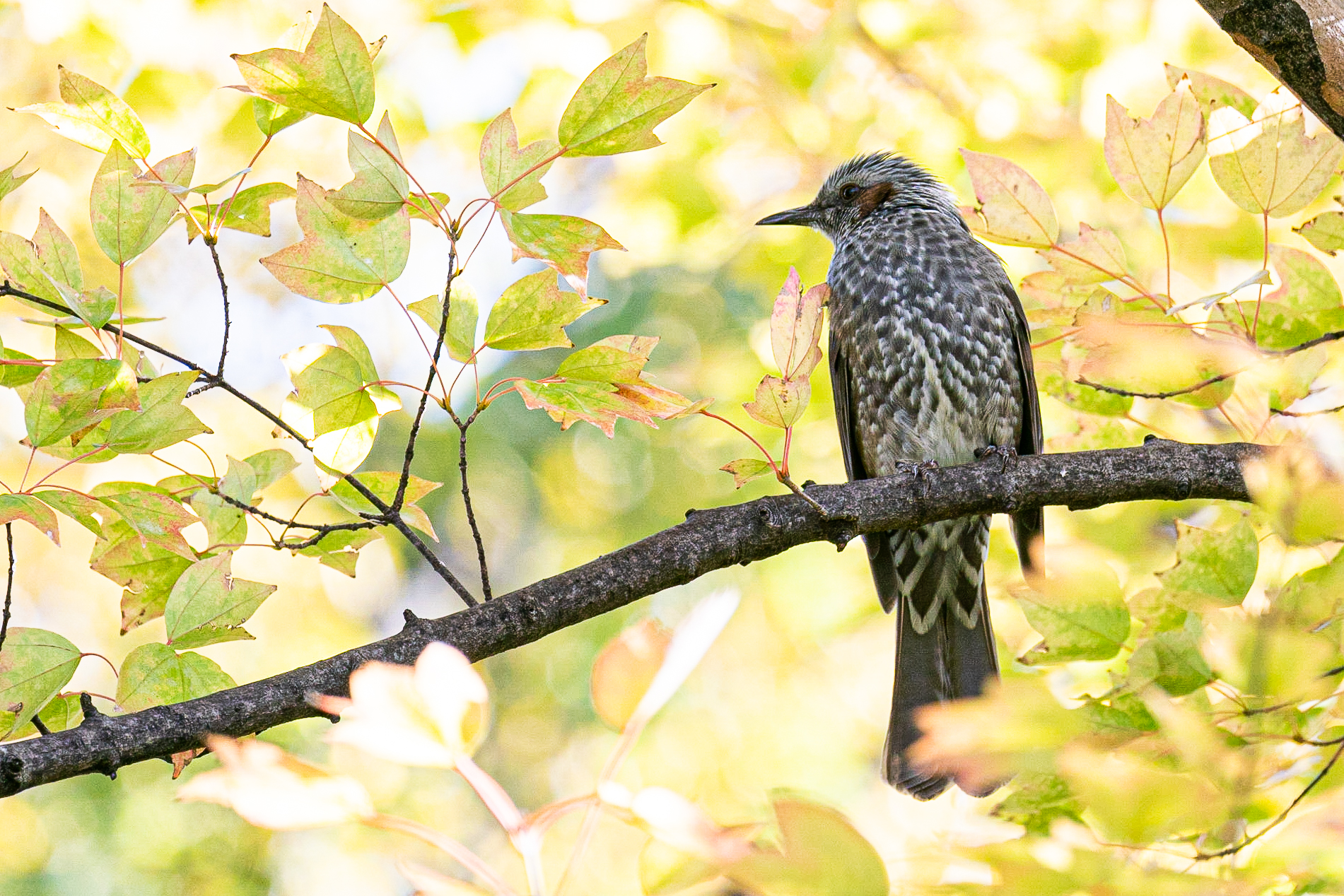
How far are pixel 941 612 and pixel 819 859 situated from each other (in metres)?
3.05

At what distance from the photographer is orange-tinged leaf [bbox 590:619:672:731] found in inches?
31.6

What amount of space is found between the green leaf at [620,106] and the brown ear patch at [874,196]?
274 centimetres

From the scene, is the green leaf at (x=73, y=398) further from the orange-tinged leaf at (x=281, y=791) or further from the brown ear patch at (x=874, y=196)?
the brown ear patch at (x=874, y=196)

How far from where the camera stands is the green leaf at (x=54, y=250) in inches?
61.3

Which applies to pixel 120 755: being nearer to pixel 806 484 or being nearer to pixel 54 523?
pixel 54 523

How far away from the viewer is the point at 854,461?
380cm

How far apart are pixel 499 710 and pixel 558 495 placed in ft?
5.56

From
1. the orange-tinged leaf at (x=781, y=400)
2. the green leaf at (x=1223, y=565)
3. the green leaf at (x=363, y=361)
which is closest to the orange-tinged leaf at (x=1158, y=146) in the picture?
the green leaf at (x=1223, y=565)

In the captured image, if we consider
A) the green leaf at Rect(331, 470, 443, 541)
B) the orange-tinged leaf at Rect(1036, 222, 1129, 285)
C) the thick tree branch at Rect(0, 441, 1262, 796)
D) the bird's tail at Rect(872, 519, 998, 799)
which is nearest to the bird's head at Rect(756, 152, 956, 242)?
the bird's tail at Rect(872, 519, 998, 799)

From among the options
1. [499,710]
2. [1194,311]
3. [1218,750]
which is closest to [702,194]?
[1194,311]

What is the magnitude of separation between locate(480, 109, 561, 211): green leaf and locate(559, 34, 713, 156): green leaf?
55mm

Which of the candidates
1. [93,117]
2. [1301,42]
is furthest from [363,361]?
[1301,42]

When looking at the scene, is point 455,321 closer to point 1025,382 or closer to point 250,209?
point 250,209

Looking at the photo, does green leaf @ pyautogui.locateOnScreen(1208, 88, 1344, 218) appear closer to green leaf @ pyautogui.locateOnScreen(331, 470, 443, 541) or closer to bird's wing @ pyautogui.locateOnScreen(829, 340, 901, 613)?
green leaf @ pyautogui.locateOnScreen(331, 470, 443, 541)
